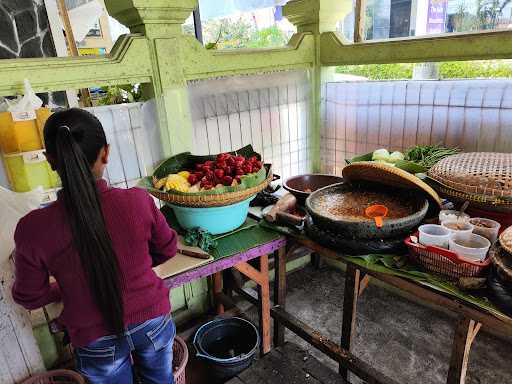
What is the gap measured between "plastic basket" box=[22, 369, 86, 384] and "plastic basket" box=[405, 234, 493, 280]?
1997mm

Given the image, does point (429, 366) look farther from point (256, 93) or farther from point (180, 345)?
point (256, 93)

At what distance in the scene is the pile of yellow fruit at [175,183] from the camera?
228cm

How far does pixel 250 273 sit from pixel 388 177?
1152mm

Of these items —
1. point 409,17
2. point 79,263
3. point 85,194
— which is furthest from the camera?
point 409,17

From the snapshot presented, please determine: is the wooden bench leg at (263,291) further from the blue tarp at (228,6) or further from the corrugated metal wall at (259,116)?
the blue tarp at (228,6)

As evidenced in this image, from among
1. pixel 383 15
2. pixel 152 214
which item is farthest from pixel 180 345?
pixel 383 15

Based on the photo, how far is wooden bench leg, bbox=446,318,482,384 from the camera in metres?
1.76

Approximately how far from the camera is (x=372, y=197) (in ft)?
7.89

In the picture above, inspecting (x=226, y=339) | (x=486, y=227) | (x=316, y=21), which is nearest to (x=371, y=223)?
(x=486, y=227)

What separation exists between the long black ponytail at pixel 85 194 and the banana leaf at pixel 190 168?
2.79 feet

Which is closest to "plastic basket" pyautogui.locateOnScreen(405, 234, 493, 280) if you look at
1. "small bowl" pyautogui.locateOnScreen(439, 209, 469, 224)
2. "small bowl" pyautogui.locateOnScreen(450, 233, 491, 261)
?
"small bowl" pyautogui.locateOnScreen(450, 233, 491, 261)

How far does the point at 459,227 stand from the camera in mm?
1950

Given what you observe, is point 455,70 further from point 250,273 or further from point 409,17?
point 250,273

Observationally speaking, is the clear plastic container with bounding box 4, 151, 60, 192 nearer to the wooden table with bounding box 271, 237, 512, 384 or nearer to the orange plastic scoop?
the wooden table with bounding box 271, 237, 512, 384
